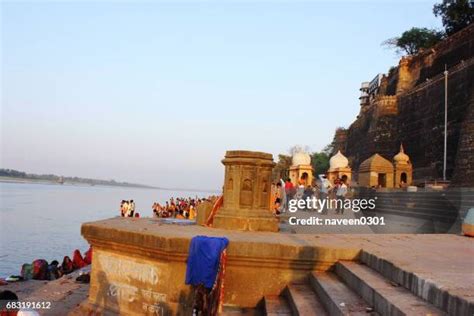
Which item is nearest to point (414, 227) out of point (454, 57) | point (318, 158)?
point (454, 57)

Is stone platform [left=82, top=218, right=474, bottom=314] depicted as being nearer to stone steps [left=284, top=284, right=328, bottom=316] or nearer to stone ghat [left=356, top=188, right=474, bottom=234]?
stone steps [left=284, top=284, right=328, bottom=316]

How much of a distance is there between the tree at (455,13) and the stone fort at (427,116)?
7657 mm

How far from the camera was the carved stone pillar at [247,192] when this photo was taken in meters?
7.20

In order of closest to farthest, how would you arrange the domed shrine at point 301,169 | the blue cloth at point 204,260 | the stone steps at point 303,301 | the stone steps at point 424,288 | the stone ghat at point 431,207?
1. the stone steps at point 424,288
2. the stone steps at point 303,301
3. the blue cloth at point 204,260
4. the stone ghat at point 431,207
5. the domed shrine at point 301,169

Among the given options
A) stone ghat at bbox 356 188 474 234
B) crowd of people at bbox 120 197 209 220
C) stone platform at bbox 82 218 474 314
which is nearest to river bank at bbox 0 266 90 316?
stone platform at bbox 82 218 474 314

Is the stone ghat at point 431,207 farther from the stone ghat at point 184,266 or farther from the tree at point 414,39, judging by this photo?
the tree at point 414,39

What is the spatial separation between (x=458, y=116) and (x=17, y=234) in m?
29.5

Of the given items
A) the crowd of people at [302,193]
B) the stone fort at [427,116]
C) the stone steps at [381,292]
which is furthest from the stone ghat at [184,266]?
the stone fort at [427,116]

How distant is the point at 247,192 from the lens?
23.8 feet

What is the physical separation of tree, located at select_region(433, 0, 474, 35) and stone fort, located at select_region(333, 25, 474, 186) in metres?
7.66

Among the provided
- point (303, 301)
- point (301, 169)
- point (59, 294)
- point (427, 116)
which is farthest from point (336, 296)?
point (427, 116)

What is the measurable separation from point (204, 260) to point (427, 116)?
97.7ft

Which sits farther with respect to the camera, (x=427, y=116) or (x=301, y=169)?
(x=427, y=116)

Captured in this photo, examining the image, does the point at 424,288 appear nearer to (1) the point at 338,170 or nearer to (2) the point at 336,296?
(2) the point at 336,296
